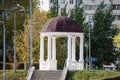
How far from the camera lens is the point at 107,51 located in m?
95.0

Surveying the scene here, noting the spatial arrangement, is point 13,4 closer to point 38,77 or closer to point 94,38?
point 94,38

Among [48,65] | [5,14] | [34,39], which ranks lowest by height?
[48,65]

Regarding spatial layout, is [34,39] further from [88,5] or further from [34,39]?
[88,5]

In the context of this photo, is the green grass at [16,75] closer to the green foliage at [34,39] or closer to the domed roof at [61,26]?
the domed roof at [61,26]

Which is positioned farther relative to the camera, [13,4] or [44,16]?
[13,4]

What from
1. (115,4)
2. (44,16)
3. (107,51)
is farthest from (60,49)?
(115,4)

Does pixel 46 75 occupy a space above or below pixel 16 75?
above

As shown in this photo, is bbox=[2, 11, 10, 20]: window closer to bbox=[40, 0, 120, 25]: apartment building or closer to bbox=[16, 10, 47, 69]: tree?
bbox=[16, 10, 47, 69]: tree

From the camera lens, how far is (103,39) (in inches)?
3770

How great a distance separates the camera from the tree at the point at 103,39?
3733 inches

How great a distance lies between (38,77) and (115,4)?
6868cm

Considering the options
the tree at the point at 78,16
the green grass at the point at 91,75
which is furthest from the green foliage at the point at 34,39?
the green grass at the point at 91,75

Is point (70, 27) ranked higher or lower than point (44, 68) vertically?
higher

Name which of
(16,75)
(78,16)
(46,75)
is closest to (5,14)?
(78,16)
